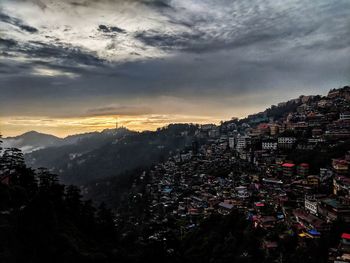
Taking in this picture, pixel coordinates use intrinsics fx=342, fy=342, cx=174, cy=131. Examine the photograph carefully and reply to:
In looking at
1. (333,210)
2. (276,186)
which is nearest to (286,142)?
(276,186)

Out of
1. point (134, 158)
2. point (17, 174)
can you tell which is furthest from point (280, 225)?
point (134, 158)

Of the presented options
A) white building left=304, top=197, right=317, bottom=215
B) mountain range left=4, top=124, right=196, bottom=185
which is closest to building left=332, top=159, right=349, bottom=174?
white building left=304, top=197, right=317, bottom=215

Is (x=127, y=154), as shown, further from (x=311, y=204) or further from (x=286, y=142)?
(x=311, y=204)

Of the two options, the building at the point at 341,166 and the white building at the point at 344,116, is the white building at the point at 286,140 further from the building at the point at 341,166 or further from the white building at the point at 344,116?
the building at the point at 341,166

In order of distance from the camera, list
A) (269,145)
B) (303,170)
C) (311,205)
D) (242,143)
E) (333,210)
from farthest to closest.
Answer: (242,143) < (269,145) < (303,170) < (311,205) < (333,210)

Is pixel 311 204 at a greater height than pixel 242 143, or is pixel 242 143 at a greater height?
pixel 242 143

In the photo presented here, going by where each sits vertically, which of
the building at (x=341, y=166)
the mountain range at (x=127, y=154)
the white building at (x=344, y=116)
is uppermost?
the white building at (x=344, y=116)

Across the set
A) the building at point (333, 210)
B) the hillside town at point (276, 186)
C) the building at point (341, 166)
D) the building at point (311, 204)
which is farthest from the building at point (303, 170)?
the building at point (333, 210)

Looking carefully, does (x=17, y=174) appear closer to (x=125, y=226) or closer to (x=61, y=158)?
(x=125, y=226)
